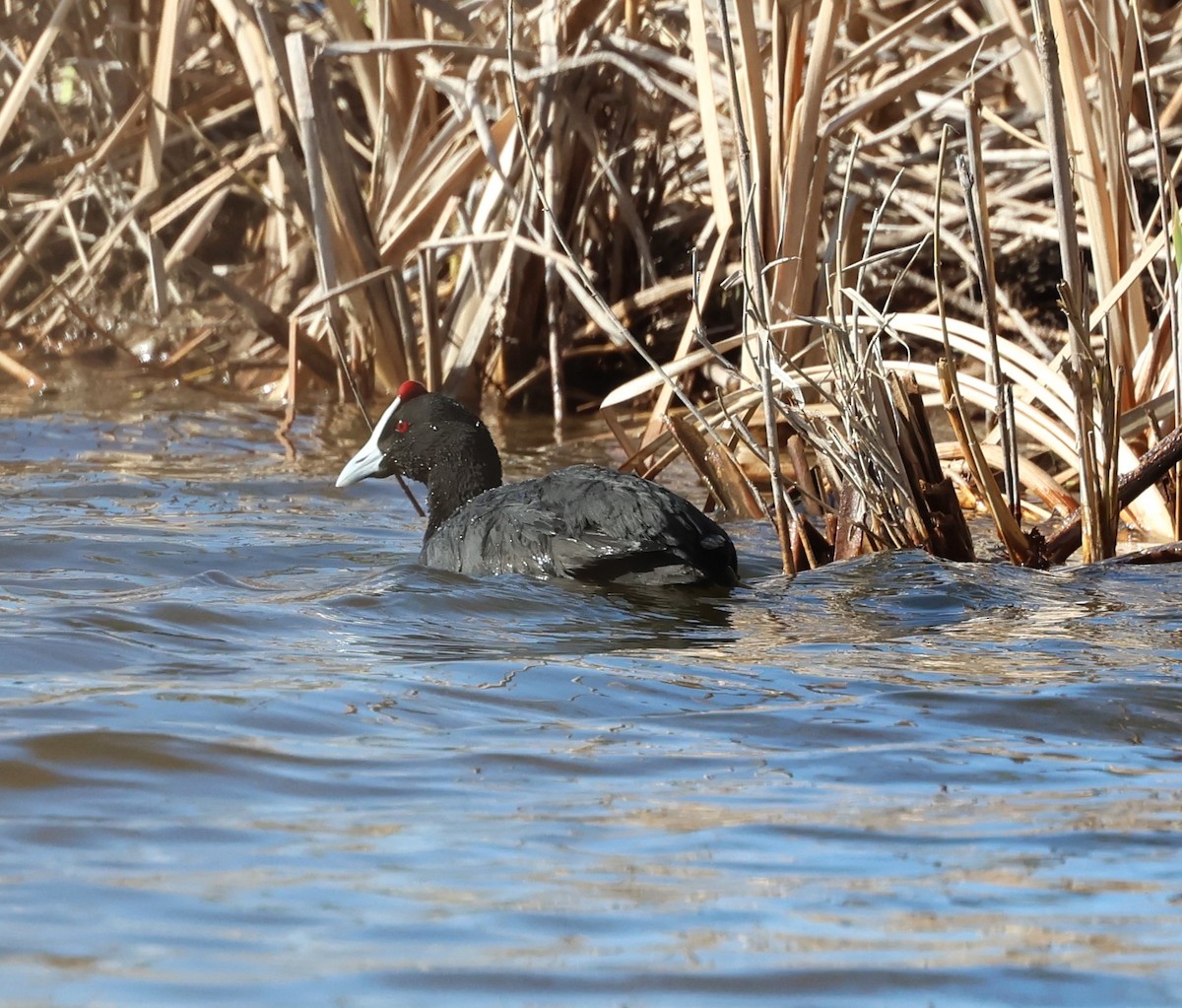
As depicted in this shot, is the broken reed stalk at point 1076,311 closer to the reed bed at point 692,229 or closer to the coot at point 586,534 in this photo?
the reed bed at point 692,229

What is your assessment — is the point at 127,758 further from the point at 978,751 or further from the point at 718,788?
the point at 978,751

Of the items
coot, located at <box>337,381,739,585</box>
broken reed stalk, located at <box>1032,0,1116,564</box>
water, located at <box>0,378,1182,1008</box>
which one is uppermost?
broken reed stalk, located at <box>1032,0,1116,564</box>

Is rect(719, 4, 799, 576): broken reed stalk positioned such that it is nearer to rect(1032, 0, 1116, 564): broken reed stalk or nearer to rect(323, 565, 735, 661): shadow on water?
rect(323, 565, 735, 661): shadow on water

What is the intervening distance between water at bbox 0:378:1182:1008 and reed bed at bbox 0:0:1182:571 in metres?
0.52

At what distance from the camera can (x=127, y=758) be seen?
94.4 inches

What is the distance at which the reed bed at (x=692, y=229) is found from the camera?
3.88 m

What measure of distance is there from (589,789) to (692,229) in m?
4.87

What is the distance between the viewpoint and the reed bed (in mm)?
3875

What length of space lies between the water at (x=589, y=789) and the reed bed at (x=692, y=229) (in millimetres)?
523

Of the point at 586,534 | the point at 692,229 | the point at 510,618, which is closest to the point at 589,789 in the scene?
the point at 510,618

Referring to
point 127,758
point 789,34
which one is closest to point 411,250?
point 789,34

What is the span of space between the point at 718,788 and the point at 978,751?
432 mm

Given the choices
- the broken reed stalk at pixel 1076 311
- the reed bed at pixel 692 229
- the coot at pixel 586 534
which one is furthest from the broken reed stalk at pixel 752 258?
the broken reed stalk at pixel 1076 311

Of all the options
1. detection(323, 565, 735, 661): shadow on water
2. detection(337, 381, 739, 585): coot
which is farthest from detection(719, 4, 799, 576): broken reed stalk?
detection(323, 565, 735, 661): shadow on water
